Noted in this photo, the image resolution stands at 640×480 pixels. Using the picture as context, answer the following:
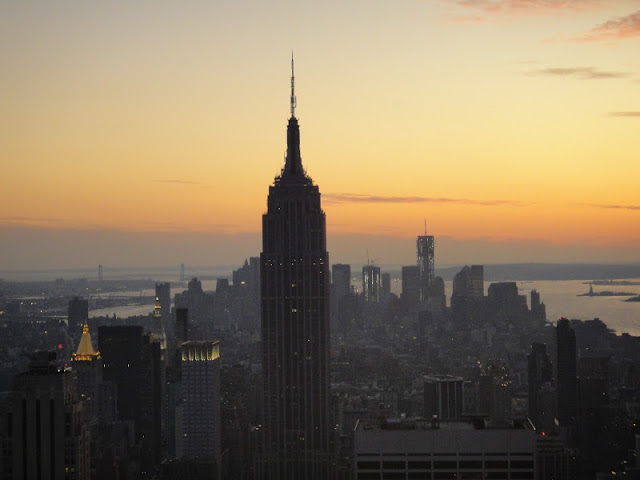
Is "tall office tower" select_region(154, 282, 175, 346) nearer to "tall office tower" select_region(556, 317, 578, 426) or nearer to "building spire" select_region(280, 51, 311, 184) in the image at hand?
"building spire" select_region(280, 51, 311, 184)

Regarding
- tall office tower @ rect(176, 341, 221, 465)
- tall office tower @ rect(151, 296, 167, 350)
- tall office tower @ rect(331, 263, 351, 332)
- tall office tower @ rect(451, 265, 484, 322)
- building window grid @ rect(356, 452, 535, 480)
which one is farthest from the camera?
tall office tower @ rect(451, 265, 484, 322)

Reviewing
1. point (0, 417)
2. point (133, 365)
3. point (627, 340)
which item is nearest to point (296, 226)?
point (133, 365)

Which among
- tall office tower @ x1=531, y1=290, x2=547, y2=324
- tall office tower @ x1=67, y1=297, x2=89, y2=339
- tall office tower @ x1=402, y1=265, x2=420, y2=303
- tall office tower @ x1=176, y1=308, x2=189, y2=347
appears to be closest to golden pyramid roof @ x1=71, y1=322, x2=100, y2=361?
tall office tower @ x1=67, y1=297, x2=89, y2=339

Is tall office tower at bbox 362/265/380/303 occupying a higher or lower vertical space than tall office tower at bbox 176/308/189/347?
higher

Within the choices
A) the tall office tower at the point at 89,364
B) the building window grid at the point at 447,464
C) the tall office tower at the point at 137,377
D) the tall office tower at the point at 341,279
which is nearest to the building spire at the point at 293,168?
the tall office tower at the point at 341,279

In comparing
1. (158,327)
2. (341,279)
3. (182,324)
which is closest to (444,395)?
(158,327)

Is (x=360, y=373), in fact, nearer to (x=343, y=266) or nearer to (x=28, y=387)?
(x=343, y=266)

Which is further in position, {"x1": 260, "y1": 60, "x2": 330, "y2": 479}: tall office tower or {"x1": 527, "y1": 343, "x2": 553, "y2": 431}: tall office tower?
{"x1": 260, "y1": 60, "x2": 330, "y2": 479}: tall office tower
